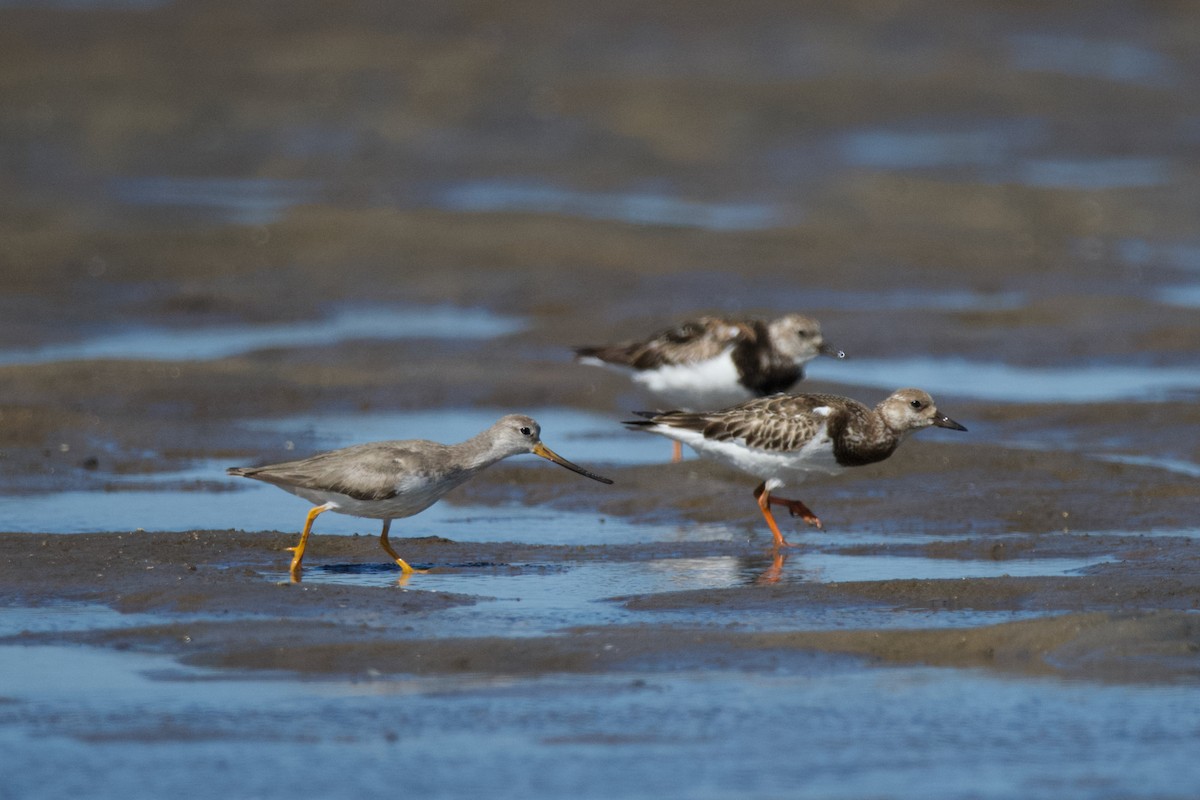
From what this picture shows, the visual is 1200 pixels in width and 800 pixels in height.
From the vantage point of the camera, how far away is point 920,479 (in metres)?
13.5

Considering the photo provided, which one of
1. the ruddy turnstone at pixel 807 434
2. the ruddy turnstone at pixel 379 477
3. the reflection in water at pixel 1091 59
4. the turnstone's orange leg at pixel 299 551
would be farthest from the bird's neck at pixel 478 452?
the reflection in water at pixel 1091 59

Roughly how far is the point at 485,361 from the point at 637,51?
724 inches

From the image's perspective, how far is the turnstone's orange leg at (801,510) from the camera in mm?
12079

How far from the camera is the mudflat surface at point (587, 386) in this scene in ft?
25.5

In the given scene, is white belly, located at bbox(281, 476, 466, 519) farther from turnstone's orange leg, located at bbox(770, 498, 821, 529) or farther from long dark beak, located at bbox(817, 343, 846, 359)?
long dark beak, located at bbox(817, 343, 846, 359)

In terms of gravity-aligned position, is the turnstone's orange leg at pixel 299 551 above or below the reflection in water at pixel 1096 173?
below

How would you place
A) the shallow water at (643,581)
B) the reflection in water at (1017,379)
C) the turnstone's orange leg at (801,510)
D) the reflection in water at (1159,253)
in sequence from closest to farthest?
the shallow water at (643,581) → the turnstone's orange leg at (801,510) → the reflection in water at (1017,379) → the reflection in water at (1159,253)

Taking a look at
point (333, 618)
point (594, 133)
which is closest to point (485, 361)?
point (333, 618)

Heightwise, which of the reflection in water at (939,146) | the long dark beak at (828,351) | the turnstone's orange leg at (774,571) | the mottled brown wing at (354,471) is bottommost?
the turnstone's orange leg at (774,571)

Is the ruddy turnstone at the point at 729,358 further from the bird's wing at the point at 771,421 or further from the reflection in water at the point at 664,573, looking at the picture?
the reflection in water at the point at 664,573

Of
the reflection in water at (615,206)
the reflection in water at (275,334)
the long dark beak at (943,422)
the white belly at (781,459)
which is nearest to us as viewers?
the white belly at (781,459)

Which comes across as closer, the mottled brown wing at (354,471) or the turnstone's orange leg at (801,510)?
the mottled brown wing at (354,471)

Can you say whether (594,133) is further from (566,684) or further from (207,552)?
(566,684)

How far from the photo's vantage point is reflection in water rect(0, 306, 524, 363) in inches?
719
